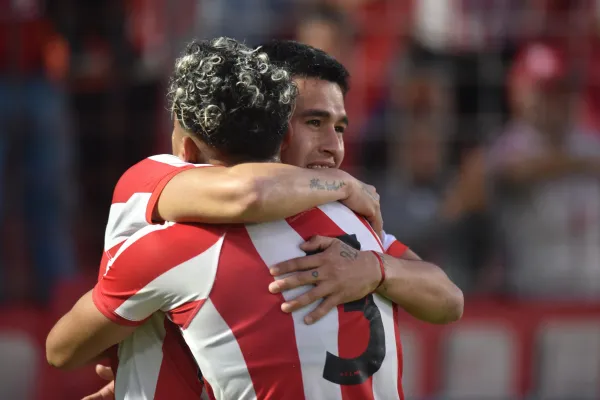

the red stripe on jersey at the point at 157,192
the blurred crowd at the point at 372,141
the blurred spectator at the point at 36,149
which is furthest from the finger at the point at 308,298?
the blurred spectator at the point at 36,149

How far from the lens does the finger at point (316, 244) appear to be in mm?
2574

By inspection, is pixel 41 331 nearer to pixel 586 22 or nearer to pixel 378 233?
pixel 378 233

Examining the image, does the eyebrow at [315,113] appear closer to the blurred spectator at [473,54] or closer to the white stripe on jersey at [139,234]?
the white stripe on jersey at [139,234]

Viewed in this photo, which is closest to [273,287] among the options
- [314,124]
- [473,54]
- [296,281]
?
[296,281]

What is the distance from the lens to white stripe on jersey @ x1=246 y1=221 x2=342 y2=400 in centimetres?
252

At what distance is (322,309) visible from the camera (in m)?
2.54

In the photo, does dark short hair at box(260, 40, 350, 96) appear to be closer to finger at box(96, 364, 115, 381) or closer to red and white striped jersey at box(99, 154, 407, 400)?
red and white striped jersey at box(99, 154, 407, 400)

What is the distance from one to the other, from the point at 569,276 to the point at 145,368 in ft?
13.5

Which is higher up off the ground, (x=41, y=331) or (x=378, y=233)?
(x=378, y=233)

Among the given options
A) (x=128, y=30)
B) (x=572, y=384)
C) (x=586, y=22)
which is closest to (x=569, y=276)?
(x=572, y=384)

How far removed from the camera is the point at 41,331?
593 cm

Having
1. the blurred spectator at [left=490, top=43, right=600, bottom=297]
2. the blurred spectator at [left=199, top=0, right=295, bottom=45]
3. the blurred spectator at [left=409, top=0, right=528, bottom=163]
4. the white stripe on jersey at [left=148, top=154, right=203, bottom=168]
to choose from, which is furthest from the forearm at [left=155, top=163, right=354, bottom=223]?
the blurred spectator at [left=409, top=0, right=528, bottom=163]

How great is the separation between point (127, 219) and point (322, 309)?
1.89 feet

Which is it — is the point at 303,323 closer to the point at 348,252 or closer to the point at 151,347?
the point at 348,252
